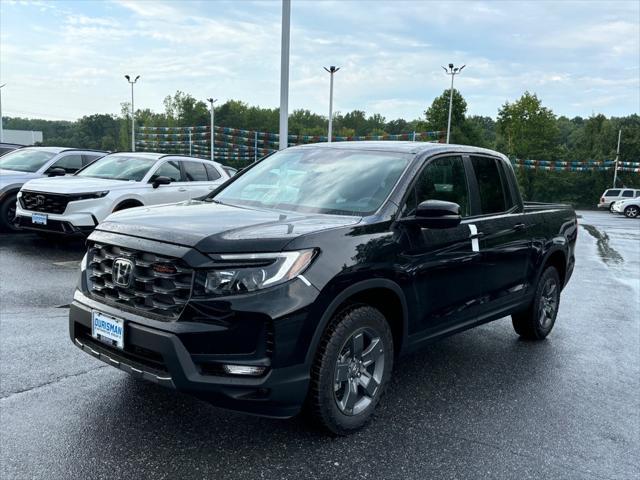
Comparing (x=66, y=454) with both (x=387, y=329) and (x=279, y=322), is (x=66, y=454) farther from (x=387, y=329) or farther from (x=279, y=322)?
(x=387, y=329)

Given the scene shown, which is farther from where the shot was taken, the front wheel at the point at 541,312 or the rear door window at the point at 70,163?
the rear door window at the point at 70,163

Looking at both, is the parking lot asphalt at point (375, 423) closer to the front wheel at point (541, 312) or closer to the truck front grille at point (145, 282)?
the front wheel at point (541, 312)

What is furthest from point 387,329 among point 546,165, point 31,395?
point 546,165

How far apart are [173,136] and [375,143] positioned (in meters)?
67.4

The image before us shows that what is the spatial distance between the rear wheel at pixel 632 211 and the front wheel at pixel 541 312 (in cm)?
3592

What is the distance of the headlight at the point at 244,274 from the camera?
291 cm

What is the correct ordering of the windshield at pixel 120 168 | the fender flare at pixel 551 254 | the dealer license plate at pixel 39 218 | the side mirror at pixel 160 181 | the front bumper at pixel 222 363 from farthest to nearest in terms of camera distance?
the windshield at pixel 120 168
the side mirror at pixel 160 181
the dealer license plate at pixel 39 218
the fender flare at pixel 551 254
the front bumper at pixel 222 363

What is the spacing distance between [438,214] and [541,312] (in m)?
2.63

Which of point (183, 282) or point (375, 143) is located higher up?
point (375, 143)

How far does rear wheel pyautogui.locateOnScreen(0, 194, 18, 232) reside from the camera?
1046 cm

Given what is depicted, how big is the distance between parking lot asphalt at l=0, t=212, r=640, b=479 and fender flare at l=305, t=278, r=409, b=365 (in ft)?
2.15

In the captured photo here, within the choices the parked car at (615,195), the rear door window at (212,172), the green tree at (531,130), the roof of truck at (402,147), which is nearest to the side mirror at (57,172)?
the rear door window at (212,172)

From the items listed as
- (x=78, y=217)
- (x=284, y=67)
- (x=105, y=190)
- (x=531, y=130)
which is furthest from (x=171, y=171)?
(x=531, y=130)

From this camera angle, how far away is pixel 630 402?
4.27 meters
